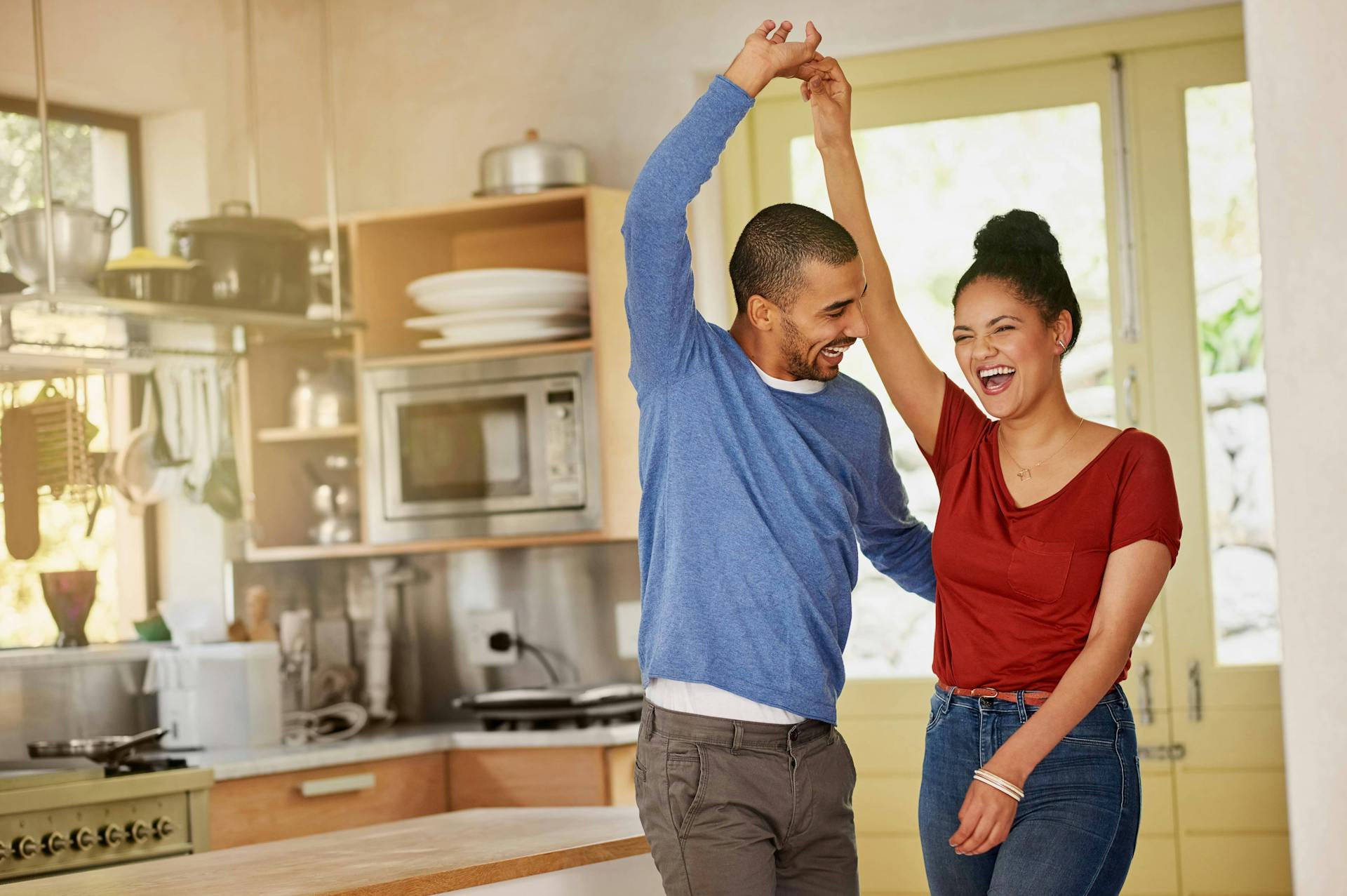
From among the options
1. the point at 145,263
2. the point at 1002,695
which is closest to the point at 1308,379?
the point at 1002,695

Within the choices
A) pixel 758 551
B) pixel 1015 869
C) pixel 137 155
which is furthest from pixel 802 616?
pixel 137 155

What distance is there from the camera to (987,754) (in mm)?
1607

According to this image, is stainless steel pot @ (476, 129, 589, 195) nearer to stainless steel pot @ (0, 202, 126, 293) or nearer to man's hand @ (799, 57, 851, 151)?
stainless steel pot @ (0, 202, 126, 293)

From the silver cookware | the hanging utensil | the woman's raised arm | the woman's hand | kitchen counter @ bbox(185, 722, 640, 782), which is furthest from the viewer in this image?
the hanging utensil

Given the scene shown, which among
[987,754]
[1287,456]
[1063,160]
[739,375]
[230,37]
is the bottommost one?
[987,754]

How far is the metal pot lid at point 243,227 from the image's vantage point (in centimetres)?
325

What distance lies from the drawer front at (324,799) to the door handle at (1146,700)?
163 centimetres

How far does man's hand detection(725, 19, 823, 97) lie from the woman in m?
0.32

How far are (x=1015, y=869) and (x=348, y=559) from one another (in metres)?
2.71

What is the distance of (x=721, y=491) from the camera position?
5.30 feet

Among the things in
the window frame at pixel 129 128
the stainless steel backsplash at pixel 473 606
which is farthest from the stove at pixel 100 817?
the window frame at pixel 129 128

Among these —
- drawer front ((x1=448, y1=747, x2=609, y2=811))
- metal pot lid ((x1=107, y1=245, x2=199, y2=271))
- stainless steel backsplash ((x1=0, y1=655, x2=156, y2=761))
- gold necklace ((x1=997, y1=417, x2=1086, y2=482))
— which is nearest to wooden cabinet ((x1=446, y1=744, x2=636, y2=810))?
drawer front ((x1=448, y1=747, x2=609, y2=811))

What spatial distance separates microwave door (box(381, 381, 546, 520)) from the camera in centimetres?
344

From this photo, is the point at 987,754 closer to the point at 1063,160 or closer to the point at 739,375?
the point at 739,375
